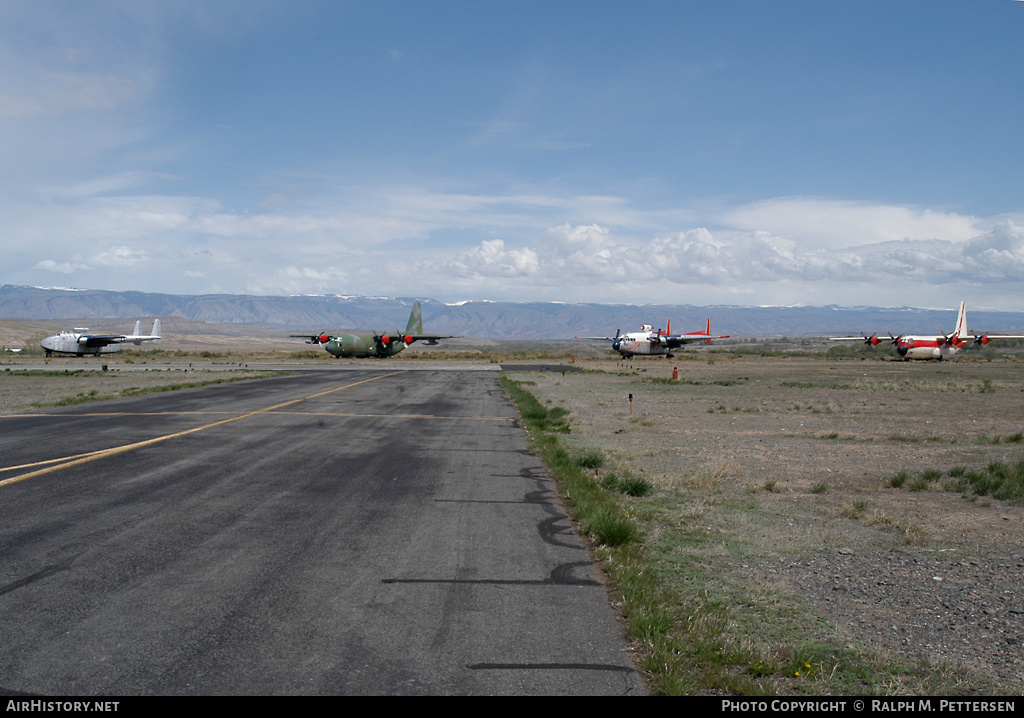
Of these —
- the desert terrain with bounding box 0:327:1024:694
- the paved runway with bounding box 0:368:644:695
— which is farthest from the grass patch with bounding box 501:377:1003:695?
the paved runway with bounding box 0:368:644:695

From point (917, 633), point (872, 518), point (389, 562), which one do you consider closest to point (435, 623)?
point (389, 562)

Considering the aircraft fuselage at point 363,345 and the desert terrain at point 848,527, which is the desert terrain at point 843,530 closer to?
the desert terrain at point 848,527

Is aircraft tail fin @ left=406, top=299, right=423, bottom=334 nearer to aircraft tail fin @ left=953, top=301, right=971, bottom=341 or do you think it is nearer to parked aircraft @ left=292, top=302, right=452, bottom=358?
parked aircraft @ left=292, top=302, right=452, bottom=358

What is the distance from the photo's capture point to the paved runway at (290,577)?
14.1ft

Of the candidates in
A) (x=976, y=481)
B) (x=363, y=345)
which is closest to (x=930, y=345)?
(x=363, y=345)

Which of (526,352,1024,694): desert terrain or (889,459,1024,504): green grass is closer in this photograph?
(526,352,1024,694): desert terrain

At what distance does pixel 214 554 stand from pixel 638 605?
418 cm

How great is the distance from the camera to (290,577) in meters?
6.05

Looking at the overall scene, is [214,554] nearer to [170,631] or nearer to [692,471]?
[170,631]

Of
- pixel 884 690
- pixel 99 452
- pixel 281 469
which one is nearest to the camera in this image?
pixel 884 690

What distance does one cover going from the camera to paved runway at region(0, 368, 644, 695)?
14.1 feet

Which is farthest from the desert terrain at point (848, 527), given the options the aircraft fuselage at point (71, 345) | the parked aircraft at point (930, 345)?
the aircraft fuselage at point (71, 345)

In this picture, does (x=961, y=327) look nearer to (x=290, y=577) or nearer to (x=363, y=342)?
(x=363, y=342)

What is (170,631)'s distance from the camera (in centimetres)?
480
